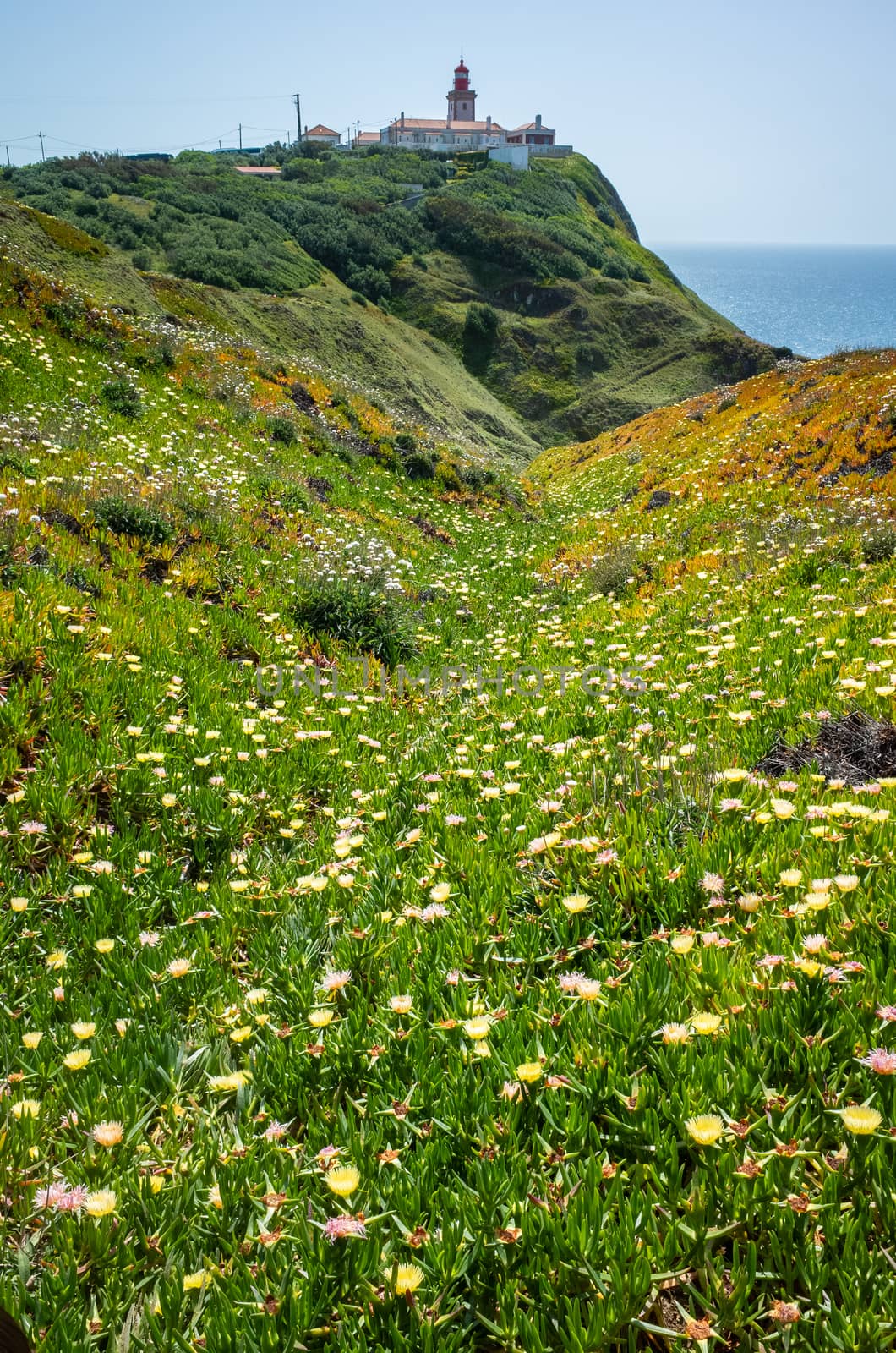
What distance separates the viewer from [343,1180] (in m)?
1.64

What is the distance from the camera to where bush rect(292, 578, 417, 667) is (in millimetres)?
7266

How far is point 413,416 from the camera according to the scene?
38.1 m

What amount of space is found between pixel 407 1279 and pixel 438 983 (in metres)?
0.92

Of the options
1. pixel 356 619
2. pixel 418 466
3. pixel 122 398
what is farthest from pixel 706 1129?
pixel 418 466

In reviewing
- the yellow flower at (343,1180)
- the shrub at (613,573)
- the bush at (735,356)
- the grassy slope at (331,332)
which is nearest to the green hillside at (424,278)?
the bush at (735,356)

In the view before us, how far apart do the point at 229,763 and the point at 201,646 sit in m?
1.83

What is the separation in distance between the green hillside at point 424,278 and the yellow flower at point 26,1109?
38.0 meters

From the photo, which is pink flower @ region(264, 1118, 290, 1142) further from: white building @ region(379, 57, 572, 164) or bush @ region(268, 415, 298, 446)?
white building @ region(379, 57, 572, 164)

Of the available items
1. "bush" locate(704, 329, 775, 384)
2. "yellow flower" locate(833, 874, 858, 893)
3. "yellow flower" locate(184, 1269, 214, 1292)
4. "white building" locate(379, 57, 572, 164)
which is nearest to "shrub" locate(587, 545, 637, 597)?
"yellow flower" locate(833, 874, 858, 893)

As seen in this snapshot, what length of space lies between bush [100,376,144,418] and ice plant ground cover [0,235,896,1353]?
582 cm

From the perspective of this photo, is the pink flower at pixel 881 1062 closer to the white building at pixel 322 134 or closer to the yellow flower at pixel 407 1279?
the yellow flower at pixel 407 1279

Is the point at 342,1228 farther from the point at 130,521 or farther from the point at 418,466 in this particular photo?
the point at 418,466

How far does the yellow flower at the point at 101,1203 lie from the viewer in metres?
1.69

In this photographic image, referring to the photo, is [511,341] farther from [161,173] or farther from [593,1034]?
[593,1034]
